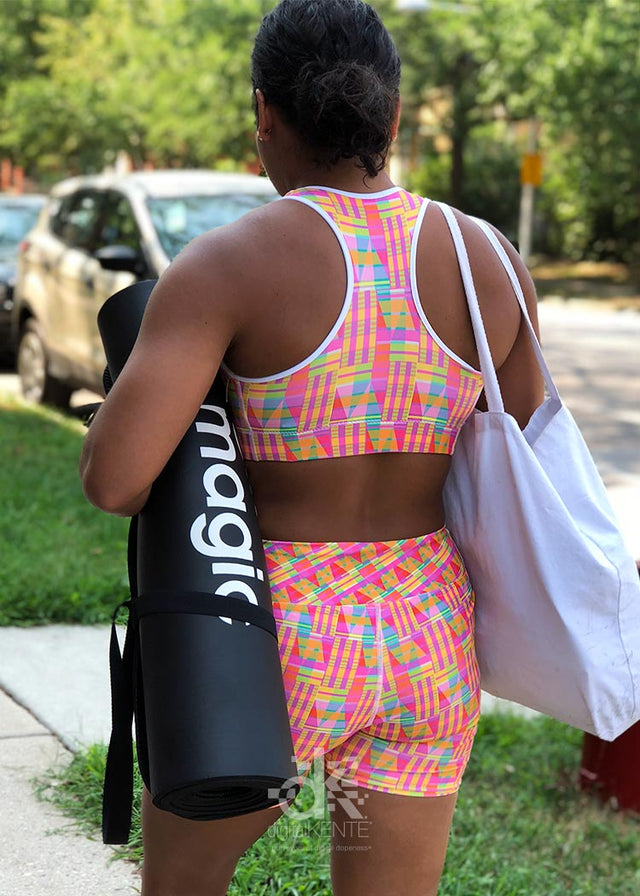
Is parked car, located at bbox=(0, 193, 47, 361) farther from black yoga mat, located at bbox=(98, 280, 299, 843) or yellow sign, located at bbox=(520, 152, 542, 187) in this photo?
yellow sign, located at bbox=(520, 152, 542, 187)

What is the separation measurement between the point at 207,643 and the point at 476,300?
64cm

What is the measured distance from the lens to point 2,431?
8.67m

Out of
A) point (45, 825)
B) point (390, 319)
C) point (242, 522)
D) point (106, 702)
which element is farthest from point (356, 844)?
point (106, 702)

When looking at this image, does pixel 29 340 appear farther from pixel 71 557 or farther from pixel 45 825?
pixel 45 825

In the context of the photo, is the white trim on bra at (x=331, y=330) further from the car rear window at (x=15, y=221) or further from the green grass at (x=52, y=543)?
the car rear window at (x=15, y=221)

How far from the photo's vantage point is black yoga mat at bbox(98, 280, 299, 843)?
5.34 ft

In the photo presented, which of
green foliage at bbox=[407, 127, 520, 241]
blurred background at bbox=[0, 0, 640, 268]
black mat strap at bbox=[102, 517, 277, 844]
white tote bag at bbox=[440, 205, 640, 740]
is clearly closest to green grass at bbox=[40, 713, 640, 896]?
black mat strap at bbox=[102, 517, 277, 844]

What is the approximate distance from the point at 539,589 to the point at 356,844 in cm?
49

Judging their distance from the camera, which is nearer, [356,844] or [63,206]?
[356,844]

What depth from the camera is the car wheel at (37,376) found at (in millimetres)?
10023

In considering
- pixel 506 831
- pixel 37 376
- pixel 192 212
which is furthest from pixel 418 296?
pixel 37 376

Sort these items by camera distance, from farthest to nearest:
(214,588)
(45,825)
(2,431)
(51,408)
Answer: (51,408) → (2,431) → (45,825) → (214,588)

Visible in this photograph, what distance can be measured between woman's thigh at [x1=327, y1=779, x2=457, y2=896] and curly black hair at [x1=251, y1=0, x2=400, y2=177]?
0.95 m

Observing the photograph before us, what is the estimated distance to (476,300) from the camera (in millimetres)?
1848
